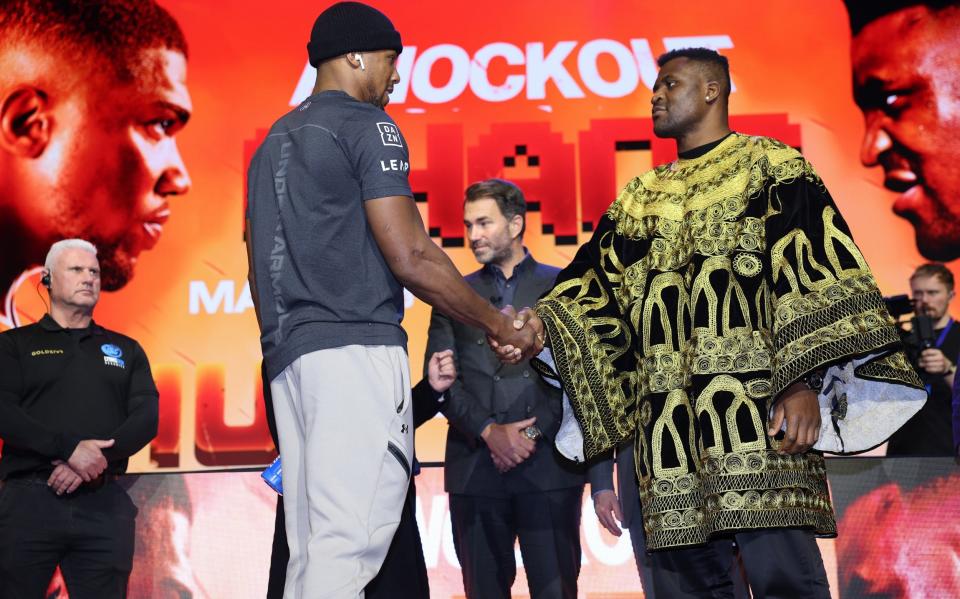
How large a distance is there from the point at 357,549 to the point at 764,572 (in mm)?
968

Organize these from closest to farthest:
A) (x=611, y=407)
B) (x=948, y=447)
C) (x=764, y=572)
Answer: (x=764, y=572) → (x=611, y=407) → (x=948, y=447)

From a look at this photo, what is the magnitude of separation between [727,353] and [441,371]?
87 centimetres

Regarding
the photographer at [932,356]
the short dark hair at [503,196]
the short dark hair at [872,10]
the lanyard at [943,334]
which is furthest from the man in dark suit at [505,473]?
the short dark hair at [872,10]

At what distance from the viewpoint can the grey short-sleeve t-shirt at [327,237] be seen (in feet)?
7.13

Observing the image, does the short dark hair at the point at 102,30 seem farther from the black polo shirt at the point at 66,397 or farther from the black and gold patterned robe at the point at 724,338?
the black and gold patterned robe at the point at 724,338

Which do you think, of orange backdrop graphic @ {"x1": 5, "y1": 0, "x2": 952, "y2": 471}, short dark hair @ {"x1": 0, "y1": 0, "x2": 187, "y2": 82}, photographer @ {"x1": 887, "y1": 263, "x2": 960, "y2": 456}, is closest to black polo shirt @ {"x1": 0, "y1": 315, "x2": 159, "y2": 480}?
orange backdrop graphic @ {"x1": 5, "y1": 0, "x2": 952, "y2": 471}

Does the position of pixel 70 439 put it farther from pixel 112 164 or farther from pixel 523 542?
pixel 112 164

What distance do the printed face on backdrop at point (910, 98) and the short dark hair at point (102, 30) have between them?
405cm

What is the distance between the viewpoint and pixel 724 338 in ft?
8.17

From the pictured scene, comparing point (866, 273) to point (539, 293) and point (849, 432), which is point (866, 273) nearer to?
point (849, 432)

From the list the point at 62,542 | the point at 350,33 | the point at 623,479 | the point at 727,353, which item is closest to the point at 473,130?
the point at 623,479

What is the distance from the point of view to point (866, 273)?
7.92 ft

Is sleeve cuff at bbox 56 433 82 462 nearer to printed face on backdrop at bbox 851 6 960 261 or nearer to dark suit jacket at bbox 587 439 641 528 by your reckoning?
dark suit jacket at bbox 587 439 641 528

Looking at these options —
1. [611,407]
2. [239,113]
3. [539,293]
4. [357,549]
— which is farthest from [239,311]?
[357,549]
